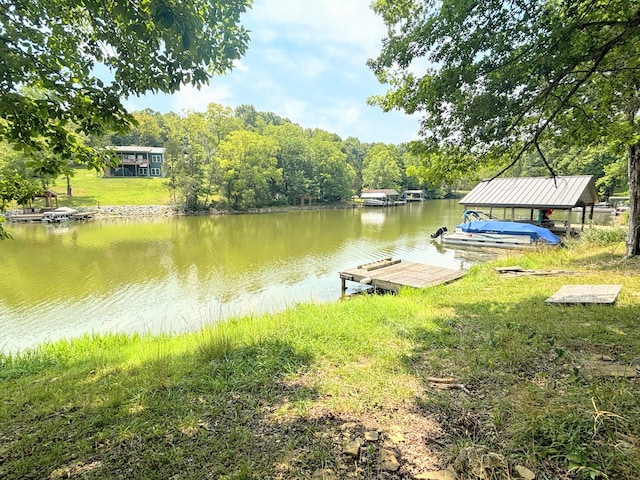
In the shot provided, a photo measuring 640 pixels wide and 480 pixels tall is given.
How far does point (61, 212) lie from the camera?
33469 mm

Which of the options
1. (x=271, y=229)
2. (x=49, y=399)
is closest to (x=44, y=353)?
(x=49, y=399)

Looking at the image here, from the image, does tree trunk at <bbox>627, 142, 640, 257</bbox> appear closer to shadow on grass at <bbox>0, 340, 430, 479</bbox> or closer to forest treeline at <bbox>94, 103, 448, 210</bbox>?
shadow on grass at <bbox>0, 340, 430, 479</bbox>

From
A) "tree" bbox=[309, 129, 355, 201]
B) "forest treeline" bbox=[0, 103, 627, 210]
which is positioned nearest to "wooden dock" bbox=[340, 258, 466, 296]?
"forest treeline" bbox=[0, 103, 627, 210]

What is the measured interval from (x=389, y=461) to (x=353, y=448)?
262mm

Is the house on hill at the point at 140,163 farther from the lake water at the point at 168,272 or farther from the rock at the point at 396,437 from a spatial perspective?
the rock at the point at 396,437

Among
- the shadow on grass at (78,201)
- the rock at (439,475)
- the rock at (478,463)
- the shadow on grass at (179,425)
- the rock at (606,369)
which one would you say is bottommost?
the shadow on grass at (179,425)

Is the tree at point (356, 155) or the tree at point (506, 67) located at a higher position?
the tree at point (356, 155)

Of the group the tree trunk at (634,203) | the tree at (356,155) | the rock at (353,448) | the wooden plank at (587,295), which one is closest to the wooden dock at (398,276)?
the wooden plank at (587,295)

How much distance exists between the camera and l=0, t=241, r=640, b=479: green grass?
227cm

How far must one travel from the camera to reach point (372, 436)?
2557 mm

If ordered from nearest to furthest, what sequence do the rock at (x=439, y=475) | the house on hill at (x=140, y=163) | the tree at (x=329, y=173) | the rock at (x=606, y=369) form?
1. the rock at (x=439, y=475)
2. the rock at (x=606, y=369)
3. the tree at (x=329, y=173)
4. the house on hill at (x=140, y=163)

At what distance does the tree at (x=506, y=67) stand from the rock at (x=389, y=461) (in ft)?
14.3

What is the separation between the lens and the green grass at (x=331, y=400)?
2.27 meters

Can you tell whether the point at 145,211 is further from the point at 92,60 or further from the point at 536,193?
the point at 92,60
